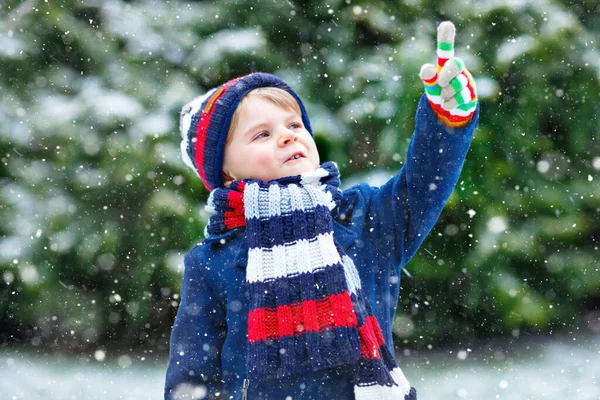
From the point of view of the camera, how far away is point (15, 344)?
383 centimetres

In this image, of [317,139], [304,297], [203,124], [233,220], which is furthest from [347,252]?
[317,139]

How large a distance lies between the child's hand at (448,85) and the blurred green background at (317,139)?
1583 mm

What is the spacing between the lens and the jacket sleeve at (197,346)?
63.9 inches

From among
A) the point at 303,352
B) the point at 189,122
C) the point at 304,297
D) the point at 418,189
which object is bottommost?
the point at 303,352

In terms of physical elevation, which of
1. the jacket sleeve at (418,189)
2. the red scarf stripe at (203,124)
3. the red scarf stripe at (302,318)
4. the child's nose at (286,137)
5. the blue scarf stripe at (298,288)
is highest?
the red scarf stripe at (203,124)

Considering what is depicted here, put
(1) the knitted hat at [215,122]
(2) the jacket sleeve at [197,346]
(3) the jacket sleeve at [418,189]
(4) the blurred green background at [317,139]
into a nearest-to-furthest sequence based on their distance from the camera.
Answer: (3) the jacket sleeve at [418,189] → (2) the jacket sleeve at [197,346] → (1) the knitted hat at [215,122] → (4) the blurred green background at [317,139]

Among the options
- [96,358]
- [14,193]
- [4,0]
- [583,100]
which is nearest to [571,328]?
[583,100]

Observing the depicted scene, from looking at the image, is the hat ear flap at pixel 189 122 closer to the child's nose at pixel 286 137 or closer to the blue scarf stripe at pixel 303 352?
the child's nose at pixel 286 137

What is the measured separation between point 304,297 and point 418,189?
1.23ft

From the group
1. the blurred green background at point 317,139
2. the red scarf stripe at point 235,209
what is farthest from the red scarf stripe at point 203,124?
the blurred green background at point 317,139

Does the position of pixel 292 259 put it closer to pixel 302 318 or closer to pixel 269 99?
pixel 302 318

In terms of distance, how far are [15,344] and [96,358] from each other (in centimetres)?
59

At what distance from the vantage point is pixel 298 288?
58.9 inches

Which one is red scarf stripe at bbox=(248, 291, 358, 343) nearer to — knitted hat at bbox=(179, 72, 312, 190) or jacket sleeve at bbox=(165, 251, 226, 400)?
jacket sleeve at bbox=(165, 251, 226, 400)
